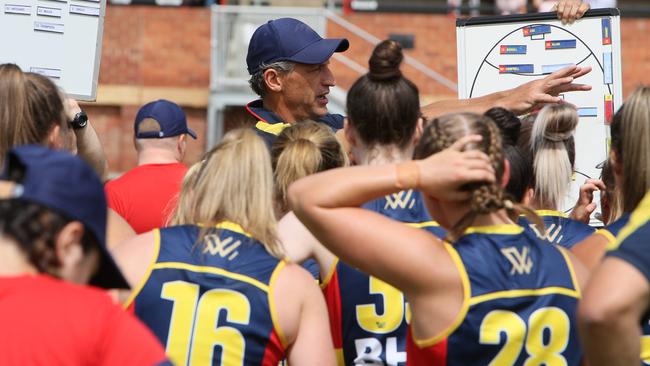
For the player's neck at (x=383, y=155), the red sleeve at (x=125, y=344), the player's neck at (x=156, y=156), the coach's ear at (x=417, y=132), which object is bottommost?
the red sleeve at (x=125, y=344)

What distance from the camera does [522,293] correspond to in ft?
10.8

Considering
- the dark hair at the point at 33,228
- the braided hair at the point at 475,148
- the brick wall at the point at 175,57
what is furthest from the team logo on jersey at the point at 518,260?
the brick wall at the point at 175,57

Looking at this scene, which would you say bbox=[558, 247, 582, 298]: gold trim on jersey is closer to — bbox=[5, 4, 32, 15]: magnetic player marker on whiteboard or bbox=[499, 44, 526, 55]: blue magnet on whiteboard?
bbox=[499, 44, 526, 55]: blue magnet on whiteboard

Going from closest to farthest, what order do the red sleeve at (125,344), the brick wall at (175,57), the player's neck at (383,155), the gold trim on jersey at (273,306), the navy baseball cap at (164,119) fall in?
1. the red sleeve at (125,344)
2. the gold trim on jersey at (273,306)
3. the player's neck at (383,155)
4. the navy baseball cap at (164,119)
5. the brick wall at (175,57)

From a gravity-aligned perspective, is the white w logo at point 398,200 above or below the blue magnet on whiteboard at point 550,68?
below

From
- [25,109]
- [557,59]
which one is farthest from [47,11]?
[557,59]

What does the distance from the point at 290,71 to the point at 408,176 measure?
2.55 metres

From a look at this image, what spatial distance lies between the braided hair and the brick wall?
12.5 meters

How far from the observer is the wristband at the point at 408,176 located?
3.22 metres

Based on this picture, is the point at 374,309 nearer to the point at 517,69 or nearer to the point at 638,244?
the point at 638,244

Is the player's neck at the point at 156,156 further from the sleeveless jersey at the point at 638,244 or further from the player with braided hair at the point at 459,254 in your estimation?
the sleeveless jersey at the point at 638,244

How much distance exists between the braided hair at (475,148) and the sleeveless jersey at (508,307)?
7 centimetres

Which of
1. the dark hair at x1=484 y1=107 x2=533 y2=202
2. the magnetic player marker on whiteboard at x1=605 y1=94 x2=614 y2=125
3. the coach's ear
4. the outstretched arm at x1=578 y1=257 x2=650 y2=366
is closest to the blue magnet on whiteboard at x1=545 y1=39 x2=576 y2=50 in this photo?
the magnetic player marker on whiteboard at x1=605 y1=94 x2=614 y2=125

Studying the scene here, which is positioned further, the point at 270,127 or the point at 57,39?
the point at 270,127
